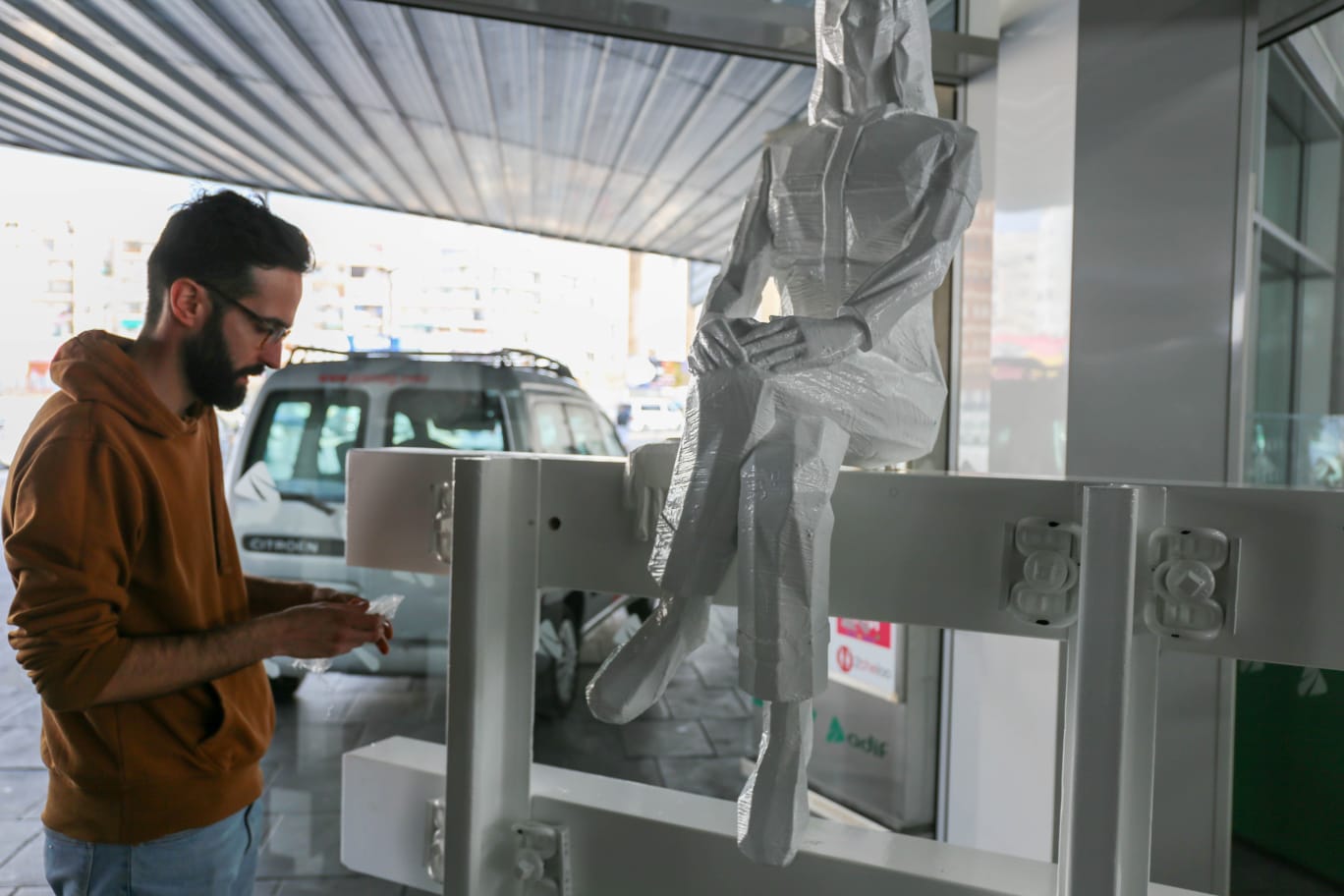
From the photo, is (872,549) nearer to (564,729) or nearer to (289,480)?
(289,480)

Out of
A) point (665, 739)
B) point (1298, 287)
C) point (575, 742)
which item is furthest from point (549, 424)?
point (1298, 287)

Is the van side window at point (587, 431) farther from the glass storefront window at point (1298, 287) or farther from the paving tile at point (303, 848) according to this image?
the glass storefront window at point (1298, 287)

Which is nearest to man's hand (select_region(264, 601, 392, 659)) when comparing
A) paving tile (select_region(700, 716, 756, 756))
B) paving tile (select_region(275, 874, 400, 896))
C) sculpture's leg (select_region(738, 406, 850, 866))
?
sculpture's leg (select_region(738, 406, 850, 866))

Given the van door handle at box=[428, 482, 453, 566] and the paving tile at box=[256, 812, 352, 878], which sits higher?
the van door handle at box=[428, 482, 453, 566]

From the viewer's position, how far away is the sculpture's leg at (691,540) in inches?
42.6

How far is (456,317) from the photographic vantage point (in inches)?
108

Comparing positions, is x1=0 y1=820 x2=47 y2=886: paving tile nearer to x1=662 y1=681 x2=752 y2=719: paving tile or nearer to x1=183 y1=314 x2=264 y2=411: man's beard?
x1=183 y1=314 x2=264 y2=411: man's beard

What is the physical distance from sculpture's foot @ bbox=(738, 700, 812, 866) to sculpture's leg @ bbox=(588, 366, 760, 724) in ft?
0.50

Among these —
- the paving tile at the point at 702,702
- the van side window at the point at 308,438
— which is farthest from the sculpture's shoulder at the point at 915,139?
the paving tile at the point at 702,702

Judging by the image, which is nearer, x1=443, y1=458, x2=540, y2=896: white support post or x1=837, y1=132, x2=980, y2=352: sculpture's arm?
x1=837, y1=132, x2=980, y2=352: sculpture's arm

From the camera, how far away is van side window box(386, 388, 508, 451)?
9.37 ft

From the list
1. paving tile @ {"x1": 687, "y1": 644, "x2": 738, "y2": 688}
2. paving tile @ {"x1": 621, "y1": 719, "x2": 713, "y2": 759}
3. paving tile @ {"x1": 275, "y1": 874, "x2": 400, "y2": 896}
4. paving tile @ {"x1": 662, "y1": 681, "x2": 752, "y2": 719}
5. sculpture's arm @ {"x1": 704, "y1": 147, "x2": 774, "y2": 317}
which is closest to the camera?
sculpture's arm @ {"x1": 704, "y1": 147, "x2": 774, "y2": 317}

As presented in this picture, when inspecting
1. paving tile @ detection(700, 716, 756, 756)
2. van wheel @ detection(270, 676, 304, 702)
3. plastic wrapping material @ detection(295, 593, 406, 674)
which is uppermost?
plastic wrapping material @ detection(295, 593, 406, 674)

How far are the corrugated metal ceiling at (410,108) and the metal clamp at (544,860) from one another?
1.97 metres
